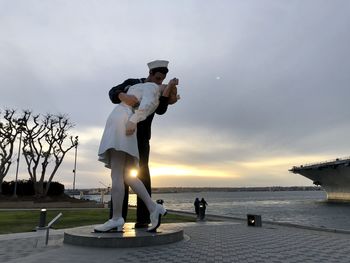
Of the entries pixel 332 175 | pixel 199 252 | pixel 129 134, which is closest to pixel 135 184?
pixel 129 134

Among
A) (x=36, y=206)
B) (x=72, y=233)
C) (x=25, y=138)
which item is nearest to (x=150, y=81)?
(x=72, y=233)

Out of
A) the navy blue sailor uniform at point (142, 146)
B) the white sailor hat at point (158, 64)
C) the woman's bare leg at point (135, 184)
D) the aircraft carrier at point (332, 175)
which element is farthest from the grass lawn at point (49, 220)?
the aircraft carrier at point (332, 175)

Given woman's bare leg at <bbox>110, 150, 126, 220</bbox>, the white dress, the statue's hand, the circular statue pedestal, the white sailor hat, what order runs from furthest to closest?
the white sailor hat → woman's bare leg at <bbox>110, 150, 126, 220</bbox> → the white dress → the statue's hand → the circular statue pedestal

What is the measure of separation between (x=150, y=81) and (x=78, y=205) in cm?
3196

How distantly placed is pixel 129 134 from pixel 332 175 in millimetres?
74440

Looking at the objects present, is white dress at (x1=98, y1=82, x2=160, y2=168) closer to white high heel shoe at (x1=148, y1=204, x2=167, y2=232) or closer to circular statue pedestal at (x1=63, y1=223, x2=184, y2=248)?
white high heel shoe at (x1=148, y1=204, x2=167, y2=232)

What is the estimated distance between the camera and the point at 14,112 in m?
42.2

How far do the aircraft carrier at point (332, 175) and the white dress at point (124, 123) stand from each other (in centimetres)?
6158

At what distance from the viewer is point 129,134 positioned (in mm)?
8656

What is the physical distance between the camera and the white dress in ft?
28.2

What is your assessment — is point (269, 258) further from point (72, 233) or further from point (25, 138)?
point (25, 138)

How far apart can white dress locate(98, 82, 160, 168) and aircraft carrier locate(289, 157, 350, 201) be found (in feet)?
202

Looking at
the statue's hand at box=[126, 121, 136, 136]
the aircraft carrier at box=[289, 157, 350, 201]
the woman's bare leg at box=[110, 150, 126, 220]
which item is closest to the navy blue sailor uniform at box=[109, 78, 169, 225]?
the woman's bare leg at box=[110, 150, 126, 220]

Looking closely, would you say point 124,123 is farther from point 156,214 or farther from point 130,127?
point 156,214
